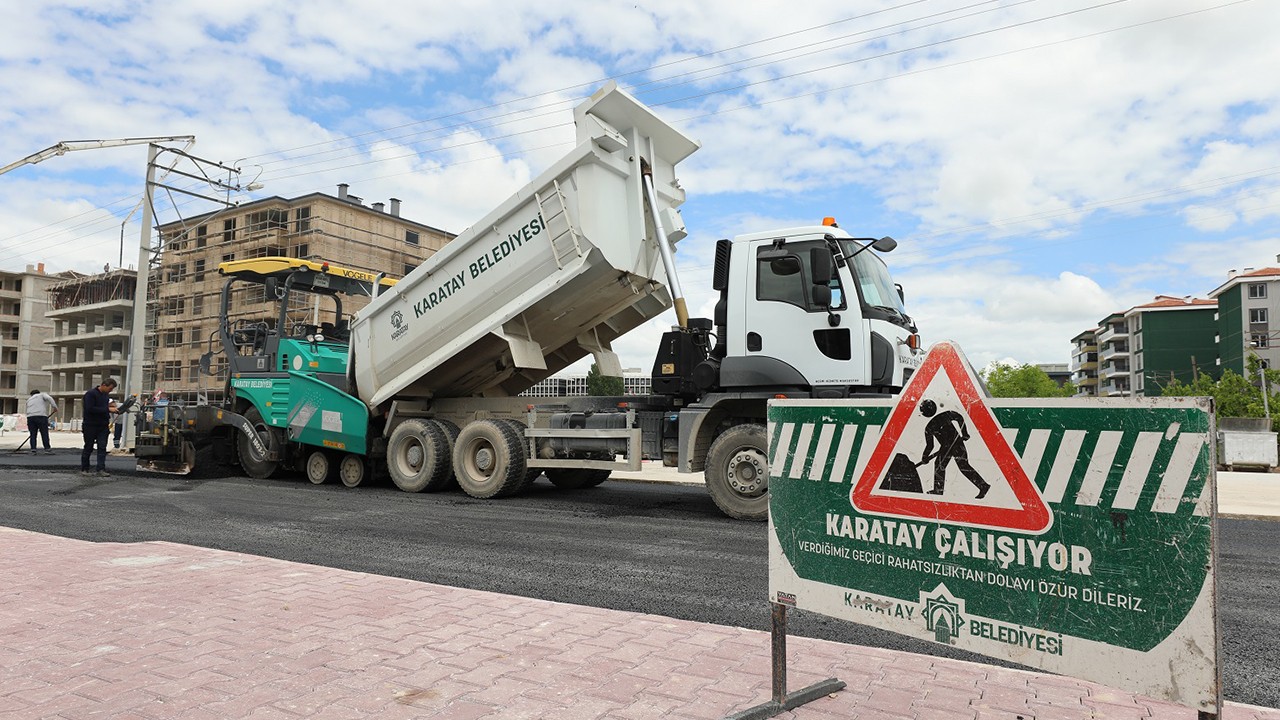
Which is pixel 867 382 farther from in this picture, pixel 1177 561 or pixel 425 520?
pixel 1177 561

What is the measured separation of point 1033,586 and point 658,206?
24.9 feet

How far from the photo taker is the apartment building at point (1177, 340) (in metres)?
78.4

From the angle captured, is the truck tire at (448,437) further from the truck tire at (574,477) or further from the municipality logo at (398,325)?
the truck tire at (574,477)

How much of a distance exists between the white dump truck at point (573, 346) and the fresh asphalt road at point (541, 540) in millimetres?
634

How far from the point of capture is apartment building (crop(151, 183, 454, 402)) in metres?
58.1

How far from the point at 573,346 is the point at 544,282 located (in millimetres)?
1959

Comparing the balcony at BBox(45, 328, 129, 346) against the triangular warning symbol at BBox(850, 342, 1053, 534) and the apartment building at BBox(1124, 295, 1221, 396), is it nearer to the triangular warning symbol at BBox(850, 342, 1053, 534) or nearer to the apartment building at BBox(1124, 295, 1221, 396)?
the triangular warning symbol at BBox(850, 342, 1053, 534)

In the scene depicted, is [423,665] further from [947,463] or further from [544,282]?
[544,282]

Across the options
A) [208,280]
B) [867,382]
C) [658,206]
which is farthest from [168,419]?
[208,280]

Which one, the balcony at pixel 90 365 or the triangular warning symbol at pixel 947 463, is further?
the balcony at pixel 90 365

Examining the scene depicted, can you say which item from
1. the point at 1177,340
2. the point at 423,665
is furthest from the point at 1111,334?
the point at 423,665

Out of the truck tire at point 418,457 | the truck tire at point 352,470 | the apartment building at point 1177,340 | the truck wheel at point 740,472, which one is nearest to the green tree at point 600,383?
the truck tire at point 418,457

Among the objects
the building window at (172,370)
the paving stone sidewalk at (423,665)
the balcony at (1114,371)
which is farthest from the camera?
the balcony at (1114,371)

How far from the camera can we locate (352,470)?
39.2ft
